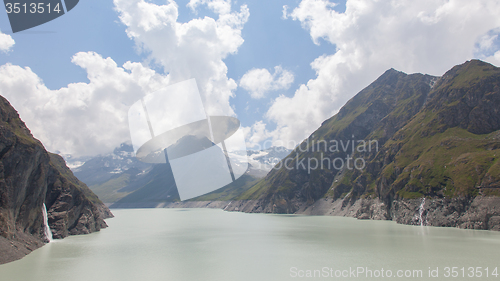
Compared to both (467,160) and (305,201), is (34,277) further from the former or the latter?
(305,201)

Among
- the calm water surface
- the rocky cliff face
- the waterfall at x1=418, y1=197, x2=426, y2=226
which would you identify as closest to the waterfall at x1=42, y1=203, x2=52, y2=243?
the rocky cliff face

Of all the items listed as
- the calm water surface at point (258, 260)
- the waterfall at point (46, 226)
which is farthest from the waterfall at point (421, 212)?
the waterfall at point (46, 226)

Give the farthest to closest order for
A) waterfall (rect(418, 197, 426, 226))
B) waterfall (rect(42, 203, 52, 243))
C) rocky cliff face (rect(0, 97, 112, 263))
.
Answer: waterfall (rect(418, 197, 426, 226)) → waterfall (rect(42, 203, 52, 243)) → rocky cliff face (rect(0, 97, 112, 263))

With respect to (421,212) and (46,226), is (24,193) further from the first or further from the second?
(421,212)

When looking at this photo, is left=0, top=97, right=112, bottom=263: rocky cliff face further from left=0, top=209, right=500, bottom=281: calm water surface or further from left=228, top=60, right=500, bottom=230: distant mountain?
left=228, top=60, right=500, bottom=230: distant mountain

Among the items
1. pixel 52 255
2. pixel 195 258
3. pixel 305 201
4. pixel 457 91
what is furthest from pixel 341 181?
pixel 52 255

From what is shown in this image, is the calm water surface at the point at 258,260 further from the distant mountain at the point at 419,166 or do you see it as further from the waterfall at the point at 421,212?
the waterfall at the point at 421,212

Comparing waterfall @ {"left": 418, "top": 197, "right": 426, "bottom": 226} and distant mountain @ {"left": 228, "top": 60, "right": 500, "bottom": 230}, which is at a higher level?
distant mountain @ {"left": 228, "top": 60, "right": 500, "bottom": 230}
